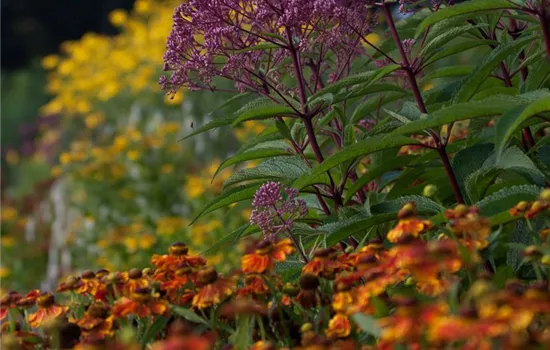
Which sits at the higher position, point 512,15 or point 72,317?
point 512,15

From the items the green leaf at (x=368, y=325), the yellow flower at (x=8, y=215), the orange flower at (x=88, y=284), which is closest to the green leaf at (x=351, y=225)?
the orange flower at (x=88, y=284)

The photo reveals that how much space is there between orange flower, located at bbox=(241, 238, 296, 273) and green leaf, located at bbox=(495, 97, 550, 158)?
341 millimetres

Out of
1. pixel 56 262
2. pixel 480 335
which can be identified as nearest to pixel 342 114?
pixel 480 335

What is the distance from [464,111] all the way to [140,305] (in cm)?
57

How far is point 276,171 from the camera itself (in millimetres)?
1779

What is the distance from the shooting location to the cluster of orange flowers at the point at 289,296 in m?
1.05

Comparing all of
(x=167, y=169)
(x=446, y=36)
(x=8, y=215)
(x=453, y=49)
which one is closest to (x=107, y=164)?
(x=167, y=169)

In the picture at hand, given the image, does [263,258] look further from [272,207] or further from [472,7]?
[472,7]

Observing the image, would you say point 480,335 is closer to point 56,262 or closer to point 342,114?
point 342,114

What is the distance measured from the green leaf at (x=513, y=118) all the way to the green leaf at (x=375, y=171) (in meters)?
0.47

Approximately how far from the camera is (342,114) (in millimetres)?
1778

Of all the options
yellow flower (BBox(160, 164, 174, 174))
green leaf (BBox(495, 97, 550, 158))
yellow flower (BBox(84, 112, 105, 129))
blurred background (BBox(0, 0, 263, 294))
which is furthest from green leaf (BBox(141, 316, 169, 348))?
yellow flower (BBox(84, 112, 105, 129))

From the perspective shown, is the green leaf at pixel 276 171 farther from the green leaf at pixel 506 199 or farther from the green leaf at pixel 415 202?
the green leaf at pixel 506 199

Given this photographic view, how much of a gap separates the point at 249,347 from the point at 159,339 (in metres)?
0.25
